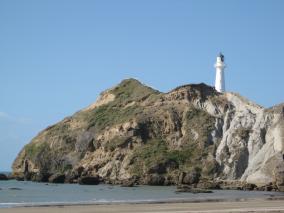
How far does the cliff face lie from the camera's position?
261ft

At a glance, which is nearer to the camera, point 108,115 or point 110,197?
point 110,197

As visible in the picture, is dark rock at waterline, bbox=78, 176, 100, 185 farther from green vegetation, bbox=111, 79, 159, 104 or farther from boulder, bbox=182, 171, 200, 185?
green vegetation, bbox=111, 79, 159, 104

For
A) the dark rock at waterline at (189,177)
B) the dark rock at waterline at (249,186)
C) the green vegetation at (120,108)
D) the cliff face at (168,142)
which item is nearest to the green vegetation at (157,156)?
the cliff face at (168,142)

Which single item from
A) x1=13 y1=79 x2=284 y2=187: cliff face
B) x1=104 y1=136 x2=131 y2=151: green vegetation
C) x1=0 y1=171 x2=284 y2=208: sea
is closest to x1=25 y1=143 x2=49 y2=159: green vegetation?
x1=13 y1=79 x2=284 y2=187: cliff face

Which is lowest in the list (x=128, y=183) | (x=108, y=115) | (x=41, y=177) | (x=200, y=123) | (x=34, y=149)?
(x=128, y=183)

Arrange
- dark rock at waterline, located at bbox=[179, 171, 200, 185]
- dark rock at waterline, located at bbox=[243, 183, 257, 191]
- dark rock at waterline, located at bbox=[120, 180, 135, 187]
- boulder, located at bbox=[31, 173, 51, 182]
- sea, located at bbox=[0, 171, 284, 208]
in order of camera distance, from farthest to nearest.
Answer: boulder, located at bbox=[31, 173, 51, 182]
dark rock at waterline, located at bbox=[179, 171, 200, 185]
dark rock at waterline, located at bbox=[120, 180, 135, 187]
dark rock at waterline, located at bbox=[243, 183, 257, 191]
sea, located at bbox=[0, 171, 284, 208]

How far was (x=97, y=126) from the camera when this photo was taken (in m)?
102

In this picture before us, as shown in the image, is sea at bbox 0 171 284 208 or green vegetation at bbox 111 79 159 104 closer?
sea at bbox 0 171 284 208

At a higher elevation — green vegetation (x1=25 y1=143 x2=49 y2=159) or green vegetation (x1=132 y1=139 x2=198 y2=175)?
green vegetation (x1=25 y1=143 x2=49 y2=159)

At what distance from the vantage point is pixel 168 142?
9144 cm

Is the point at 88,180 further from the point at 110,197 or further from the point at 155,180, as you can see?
the point at 110,197

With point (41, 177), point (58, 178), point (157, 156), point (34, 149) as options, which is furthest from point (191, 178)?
point (34, 149)

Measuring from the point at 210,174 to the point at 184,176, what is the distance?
13.5ft

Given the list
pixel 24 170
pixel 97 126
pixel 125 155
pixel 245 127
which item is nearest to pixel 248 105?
pixel 245 127
